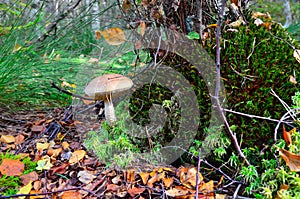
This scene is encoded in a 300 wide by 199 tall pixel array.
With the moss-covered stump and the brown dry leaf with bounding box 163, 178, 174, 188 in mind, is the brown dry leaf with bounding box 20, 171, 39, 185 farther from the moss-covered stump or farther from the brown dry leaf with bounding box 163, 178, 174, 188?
the moss-covered stump

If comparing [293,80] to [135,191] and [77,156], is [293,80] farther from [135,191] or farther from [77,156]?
[77,156]

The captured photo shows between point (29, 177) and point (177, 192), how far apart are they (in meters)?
0.77

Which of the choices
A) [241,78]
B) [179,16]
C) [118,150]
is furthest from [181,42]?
[118,150]

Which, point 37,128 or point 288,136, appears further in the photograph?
point 37,128

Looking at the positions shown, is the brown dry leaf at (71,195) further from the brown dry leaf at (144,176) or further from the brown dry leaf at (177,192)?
the brown dry leaf at (177,192)

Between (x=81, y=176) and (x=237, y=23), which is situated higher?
(x=237, y=23)

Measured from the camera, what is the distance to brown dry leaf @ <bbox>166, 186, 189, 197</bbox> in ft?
3.51

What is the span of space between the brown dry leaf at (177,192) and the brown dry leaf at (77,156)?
567 millimetres

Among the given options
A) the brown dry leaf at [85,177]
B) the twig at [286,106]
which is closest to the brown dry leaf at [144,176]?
the brown dry leaf at [85,177]

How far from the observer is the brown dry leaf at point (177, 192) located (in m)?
1.07

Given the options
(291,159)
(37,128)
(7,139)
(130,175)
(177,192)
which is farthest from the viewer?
(37,128)

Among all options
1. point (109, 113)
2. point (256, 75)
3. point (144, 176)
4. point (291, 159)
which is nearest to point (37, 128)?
point (109, 113)

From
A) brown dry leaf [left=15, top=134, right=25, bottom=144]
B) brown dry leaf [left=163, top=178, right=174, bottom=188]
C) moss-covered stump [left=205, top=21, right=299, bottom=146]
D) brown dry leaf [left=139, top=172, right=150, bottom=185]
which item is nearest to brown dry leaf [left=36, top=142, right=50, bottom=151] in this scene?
brown dry leaf [left=15, top=134, right=25, bottom=144]

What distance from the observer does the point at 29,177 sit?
1.25 meters
